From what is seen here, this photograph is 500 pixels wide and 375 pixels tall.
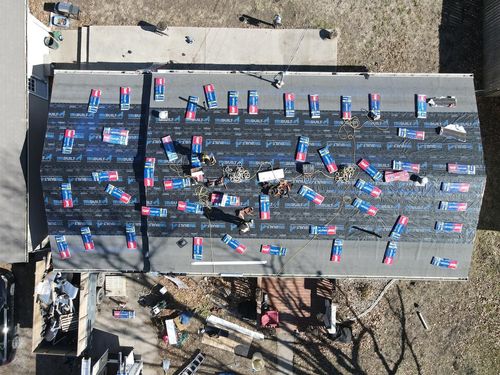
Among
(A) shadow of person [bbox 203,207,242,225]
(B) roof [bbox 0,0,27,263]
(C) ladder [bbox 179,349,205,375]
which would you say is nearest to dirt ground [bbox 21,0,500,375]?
(B) roof [bbox 0,0,27,263]

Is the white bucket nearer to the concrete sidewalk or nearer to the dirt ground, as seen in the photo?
the dirt ground

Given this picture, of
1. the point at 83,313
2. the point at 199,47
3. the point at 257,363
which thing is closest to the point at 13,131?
the point at 83,313

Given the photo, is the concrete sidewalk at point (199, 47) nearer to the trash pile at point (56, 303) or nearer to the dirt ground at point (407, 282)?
the dirt ground at point (407, 282)

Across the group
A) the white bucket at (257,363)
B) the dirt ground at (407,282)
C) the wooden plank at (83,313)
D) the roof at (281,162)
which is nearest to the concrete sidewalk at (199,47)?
the dirt ground at (407,282)

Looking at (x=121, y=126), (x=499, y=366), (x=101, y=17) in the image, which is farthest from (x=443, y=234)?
(x=101, y=17)

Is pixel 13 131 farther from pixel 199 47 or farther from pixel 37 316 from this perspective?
pixel 199 47
